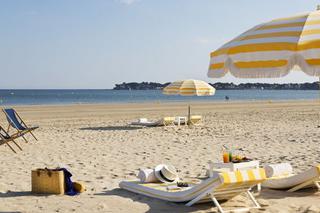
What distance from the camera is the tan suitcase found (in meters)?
6.05

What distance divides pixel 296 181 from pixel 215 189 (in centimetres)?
150

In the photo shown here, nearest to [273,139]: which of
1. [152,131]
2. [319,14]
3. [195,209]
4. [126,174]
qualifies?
[152,131]

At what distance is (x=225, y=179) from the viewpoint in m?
4.85

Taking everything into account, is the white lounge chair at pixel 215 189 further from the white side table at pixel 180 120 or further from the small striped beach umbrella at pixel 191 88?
the white side table at pixel 180 120

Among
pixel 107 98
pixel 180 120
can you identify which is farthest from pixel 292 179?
pixel 107 98

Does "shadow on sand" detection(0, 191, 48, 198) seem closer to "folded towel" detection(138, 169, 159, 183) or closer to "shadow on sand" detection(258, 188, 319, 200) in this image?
"folded towel" detection(138, 169, 159, 183)

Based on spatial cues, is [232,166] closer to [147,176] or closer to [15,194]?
[147,176]

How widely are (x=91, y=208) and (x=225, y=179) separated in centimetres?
157

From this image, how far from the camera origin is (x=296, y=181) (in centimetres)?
602

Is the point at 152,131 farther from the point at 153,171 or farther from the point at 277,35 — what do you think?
the point at 277,35

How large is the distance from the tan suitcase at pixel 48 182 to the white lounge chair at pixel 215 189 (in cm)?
97

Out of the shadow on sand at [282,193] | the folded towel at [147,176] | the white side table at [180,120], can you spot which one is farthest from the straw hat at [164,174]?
the white side table at [180,120]

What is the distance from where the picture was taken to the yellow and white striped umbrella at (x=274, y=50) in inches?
154

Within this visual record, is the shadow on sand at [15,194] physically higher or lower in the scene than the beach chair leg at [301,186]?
lower
